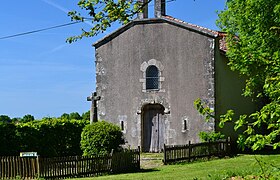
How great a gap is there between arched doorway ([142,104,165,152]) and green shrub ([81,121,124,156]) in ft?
14.5

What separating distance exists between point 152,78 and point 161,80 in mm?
530

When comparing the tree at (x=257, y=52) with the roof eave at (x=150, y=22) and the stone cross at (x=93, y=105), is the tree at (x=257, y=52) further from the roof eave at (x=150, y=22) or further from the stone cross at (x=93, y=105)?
the stone cross at (x=93, y=105)

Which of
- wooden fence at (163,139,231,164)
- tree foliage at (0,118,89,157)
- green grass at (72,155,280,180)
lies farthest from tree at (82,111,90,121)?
green grass at (72,155,280,180)

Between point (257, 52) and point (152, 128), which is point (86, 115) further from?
point (257, 52)

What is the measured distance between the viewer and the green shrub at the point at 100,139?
61.7 feet

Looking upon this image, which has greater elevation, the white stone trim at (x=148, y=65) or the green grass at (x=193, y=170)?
the white stone trim at (x=148, y=65)

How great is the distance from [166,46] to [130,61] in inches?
84.1

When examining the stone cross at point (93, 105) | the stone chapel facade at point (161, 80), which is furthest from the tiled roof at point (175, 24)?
the stone cross at point (93, 105)

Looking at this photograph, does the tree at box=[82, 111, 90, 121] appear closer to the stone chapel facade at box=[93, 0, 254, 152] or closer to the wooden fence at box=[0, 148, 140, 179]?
the stone chapel facade at box=[93, 0, 254, 152]

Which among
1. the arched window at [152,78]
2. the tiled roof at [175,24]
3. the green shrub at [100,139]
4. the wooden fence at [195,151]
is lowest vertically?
the wooden fence at [195,151]

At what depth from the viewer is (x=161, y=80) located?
77.8 ft

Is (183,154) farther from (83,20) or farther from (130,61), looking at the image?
(83,20)

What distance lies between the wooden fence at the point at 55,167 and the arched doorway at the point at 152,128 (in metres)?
6.69

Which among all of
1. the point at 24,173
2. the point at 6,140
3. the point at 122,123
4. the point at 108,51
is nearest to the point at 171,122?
the point at 122,123
